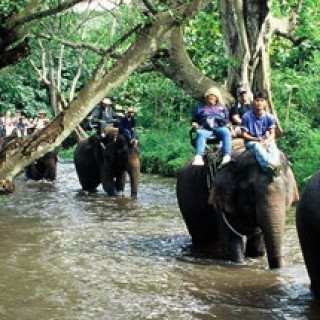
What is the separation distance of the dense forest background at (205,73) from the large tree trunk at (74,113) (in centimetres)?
350

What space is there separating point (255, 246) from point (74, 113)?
3604 mm

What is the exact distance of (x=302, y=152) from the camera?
17.2 metres

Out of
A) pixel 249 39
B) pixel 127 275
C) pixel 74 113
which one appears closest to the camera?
pixel 74 113

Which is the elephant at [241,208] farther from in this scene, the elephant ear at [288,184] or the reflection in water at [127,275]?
the reflection in water at [127,275]

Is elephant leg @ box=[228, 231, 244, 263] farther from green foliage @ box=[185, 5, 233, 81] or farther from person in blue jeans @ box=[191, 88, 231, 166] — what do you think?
green foliage @ box=[185, 5, 233, 81]

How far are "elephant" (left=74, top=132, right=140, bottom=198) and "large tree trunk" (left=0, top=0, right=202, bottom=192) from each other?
363 inches

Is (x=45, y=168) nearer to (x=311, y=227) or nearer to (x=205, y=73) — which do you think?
(x=205, y=73)

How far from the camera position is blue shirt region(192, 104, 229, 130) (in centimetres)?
1062

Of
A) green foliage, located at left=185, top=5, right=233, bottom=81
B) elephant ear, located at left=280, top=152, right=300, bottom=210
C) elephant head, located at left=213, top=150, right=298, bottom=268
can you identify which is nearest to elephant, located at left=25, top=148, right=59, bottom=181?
green foliage, located at left=185, top=5, right=233, bottom=81

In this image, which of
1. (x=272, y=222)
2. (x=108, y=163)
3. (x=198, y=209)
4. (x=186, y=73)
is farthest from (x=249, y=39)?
(x=272, y=222)

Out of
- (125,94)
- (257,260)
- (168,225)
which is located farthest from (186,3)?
(125,94)

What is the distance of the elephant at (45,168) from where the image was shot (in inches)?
802

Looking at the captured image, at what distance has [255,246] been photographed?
9.80 meters

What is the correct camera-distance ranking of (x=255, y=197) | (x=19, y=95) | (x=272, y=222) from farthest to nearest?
(x=19, y=95) < (x=255, y=197) < (x=272, y=222)
